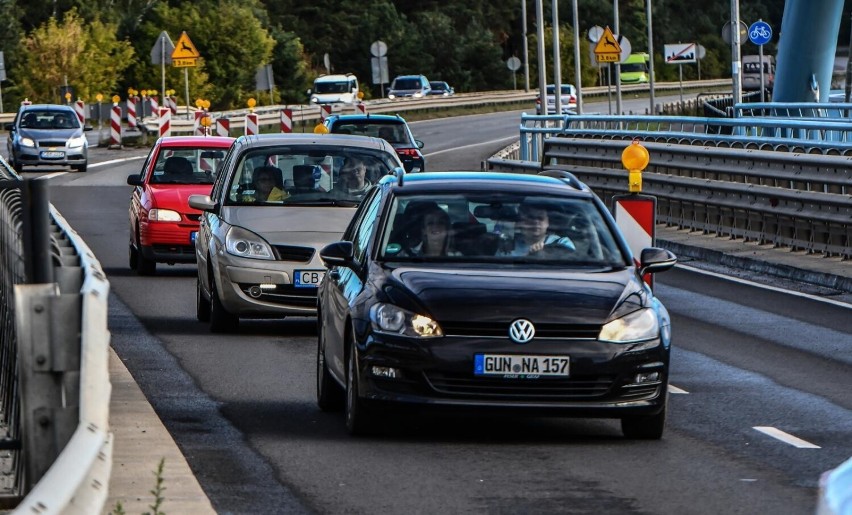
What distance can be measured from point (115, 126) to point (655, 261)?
1876 inches

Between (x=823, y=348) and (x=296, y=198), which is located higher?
(x=296, y=198)

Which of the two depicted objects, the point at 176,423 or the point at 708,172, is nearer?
the point at 176,423

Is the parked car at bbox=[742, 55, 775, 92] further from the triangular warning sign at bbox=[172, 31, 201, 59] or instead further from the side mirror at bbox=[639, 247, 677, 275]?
the side mirror at bbox=[639, 247, 677, 275]

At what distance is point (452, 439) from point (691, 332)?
19.3ft

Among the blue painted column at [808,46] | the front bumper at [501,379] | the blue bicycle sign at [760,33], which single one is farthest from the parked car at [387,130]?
the front bumper at [501,379]

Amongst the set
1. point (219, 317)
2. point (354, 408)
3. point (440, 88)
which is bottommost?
point (440, 88)

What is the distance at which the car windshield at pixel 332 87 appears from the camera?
83000 mm

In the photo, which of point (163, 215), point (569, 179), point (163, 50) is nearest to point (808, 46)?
point (163, 215)

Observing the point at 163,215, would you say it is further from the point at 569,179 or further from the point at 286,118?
the point at 286,118

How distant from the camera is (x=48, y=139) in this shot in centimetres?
4703

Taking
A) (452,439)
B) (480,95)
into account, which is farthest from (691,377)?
(480,95)

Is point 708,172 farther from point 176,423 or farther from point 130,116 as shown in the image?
point 130,116

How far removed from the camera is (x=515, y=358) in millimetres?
9461

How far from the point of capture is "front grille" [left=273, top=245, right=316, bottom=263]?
14.9 meters
